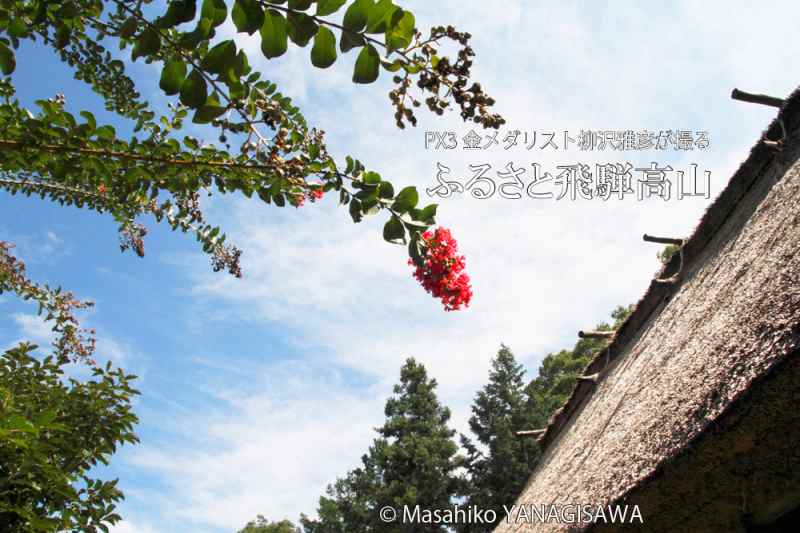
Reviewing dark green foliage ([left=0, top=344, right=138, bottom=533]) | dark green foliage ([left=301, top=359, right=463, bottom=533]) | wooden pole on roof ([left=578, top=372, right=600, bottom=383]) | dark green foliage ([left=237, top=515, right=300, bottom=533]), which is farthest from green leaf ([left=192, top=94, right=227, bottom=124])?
dark green foliage ([left=237, top=515, right=300, bottom=533])

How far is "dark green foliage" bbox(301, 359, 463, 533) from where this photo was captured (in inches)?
859

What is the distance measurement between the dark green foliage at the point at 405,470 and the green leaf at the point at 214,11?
22223mm

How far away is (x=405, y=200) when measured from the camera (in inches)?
63.0

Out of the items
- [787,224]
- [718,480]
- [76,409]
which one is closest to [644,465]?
[718,480]

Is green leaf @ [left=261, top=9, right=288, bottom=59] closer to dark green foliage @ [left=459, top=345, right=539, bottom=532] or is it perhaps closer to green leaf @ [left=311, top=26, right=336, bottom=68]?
green leaf @ [left=311, top=26, right=336, bottom=68]

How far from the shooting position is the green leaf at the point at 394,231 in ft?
5.32

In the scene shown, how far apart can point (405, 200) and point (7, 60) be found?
1.30 m

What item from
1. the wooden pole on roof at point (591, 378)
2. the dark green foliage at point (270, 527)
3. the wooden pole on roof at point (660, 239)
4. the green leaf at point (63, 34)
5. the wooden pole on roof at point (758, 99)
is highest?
the wooden pole on roof at point (758, 99)

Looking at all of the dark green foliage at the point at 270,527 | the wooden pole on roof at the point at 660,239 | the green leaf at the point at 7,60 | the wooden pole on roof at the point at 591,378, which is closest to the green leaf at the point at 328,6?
the green leaf at the point at 7,60

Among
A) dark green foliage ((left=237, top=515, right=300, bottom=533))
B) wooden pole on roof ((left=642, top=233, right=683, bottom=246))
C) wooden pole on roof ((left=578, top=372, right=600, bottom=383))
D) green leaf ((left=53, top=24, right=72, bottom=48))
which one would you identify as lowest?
dark green foliage ((left=237, top=515, right=300, bottom=533))

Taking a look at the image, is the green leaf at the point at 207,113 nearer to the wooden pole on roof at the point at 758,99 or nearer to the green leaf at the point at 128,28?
the green leaf at the point at 128,28

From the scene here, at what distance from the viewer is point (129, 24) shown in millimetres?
1204

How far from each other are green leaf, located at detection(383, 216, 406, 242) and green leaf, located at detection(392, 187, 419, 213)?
0.04m

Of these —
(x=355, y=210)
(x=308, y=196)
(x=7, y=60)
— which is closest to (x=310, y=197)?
(x=308, y=196)
